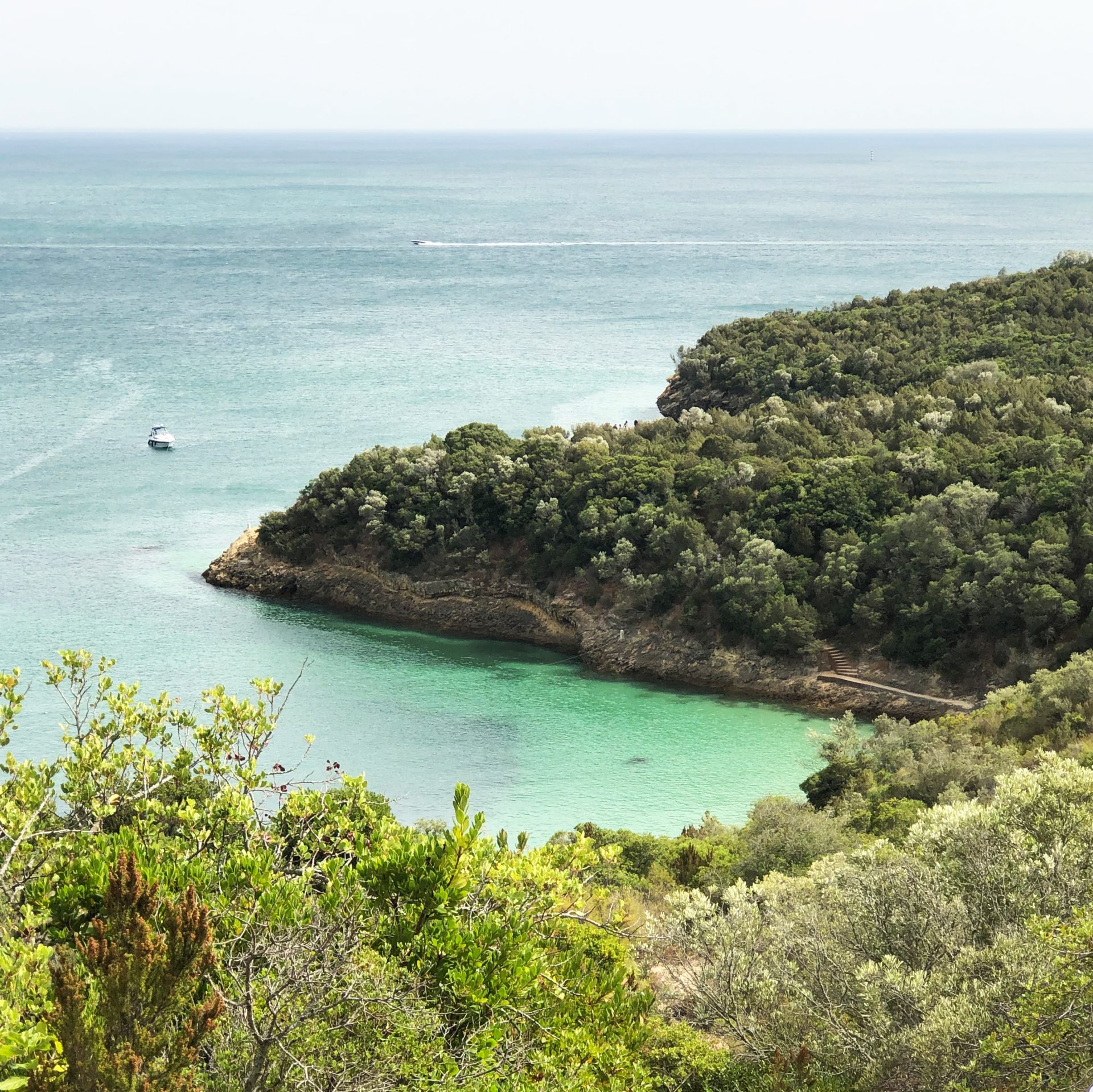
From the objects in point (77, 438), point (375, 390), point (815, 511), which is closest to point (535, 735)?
point (815, 511)

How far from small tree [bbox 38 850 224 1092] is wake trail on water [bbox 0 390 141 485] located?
44.7 meters

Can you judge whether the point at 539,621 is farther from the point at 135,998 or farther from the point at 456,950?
the point at 135,998

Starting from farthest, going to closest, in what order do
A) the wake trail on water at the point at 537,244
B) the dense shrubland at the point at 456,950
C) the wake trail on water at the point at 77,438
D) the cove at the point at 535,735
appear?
1. the wake trail on water at the point at 537,244
2. the wake trail on water at the point at 77,438
3. the cove at the point at 535,735
4. the dense shrubland at the point at 456,950

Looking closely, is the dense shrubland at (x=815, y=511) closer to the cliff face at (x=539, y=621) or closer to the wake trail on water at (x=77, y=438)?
the cliff face at (x=539, y=621)

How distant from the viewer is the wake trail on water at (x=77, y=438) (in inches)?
1957

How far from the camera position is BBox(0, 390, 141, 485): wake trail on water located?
49719 millimetres

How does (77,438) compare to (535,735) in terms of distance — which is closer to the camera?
(535,735)

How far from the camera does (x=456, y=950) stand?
30.4 ft

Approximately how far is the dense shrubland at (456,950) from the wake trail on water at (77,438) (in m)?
41.4

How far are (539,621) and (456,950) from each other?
25598 mm

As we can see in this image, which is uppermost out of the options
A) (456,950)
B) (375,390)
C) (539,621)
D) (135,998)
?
(135,998)

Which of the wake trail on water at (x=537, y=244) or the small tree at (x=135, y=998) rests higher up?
the wake trail on water at (x=537, y=244)

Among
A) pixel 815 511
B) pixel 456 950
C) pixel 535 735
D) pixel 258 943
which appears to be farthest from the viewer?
pixel 815 511

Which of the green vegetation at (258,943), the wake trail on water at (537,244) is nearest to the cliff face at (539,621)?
the green vegetation at (258,943)
